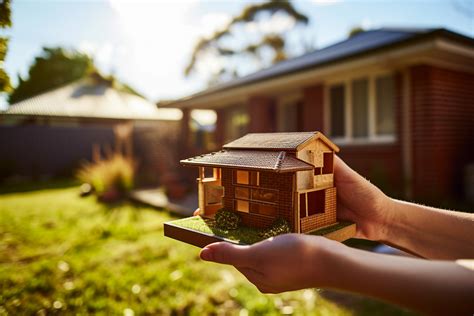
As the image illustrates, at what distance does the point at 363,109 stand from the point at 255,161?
6.63 metres

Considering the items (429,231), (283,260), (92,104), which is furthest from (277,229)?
(92,104)

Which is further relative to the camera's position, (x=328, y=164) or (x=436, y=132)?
(x=436, y=132)

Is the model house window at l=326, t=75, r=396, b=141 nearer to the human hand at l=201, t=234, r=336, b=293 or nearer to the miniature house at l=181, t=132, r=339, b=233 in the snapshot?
the miniature house at l=181, t=132, r=339, b=233

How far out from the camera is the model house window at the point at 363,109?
6699mm

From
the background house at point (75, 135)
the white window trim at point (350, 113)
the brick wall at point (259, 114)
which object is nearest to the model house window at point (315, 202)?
the white window trim at point (350, 113)

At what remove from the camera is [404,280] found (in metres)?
0.87

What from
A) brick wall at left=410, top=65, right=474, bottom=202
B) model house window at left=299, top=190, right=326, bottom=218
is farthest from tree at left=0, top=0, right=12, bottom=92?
brick wall at left=410, top=65, right=474, bottom=202

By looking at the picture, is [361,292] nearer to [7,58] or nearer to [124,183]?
[7,58]

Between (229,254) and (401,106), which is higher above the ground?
(401,106)

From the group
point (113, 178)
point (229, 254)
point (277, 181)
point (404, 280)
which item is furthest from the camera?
point (113, 178)

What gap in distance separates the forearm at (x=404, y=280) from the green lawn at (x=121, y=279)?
2376 mm

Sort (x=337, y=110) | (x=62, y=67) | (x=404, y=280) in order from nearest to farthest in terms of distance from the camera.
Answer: (x=404, y=280)
(x=337, y=110)
(x=62, y=67)

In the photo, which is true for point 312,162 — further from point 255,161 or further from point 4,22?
point 4,22

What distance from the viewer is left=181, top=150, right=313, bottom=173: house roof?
119cm
